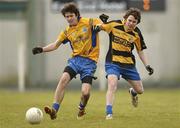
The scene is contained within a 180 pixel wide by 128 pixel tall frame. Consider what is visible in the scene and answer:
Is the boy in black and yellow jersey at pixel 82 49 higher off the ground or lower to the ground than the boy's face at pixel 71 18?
lower

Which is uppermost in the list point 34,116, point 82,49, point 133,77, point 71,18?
point 71,18

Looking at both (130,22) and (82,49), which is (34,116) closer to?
(82,49)

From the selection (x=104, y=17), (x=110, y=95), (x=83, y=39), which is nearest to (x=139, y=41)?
(x=104, y=17)

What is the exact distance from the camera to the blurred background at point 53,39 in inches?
1172

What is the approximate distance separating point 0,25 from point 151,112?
18654 millimetres

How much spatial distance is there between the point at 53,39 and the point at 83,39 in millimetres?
18555

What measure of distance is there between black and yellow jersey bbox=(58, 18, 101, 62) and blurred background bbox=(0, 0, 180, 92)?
675 inches

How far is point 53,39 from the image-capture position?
3034 centimetres

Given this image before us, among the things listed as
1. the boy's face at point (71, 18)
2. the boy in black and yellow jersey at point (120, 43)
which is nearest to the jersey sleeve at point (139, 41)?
the boy in black and yellow jersey at point (120, 43)

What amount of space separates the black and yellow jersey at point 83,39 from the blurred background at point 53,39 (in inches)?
675

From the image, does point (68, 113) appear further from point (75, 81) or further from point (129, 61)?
point (75, 81)

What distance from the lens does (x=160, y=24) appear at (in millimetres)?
30344

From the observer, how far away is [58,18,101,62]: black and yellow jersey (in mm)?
11844

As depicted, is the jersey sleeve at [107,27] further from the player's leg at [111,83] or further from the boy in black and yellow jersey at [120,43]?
the player's leg at [111,83]
